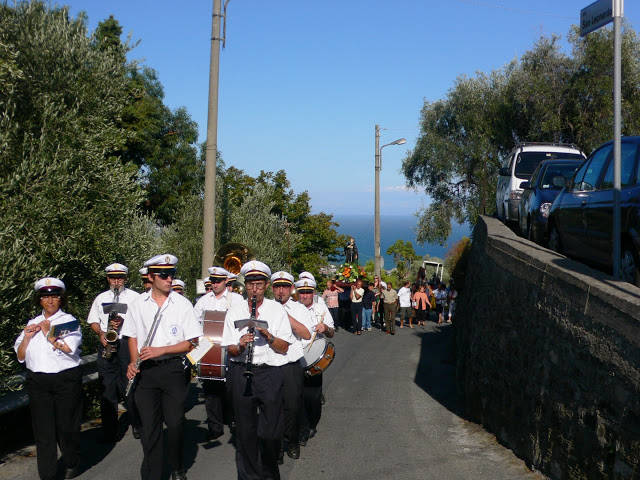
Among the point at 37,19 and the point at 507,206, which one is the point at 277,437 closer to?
the point at 37,19

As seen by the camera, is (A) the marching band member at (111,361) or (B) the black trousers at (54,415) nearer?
(B) the black trousers at (54,415)

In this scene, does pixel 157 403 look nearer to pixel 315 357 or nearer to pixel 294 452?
pixel 294 452

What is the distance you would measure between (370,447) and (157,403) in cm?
301

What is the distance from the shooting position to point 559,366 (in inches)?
285

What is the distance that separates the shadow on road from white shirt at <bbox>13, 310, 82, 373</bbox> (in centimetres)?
582

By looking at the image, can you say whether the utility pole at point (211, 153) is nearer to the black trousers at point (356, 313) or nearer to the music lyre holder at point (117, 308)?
the music lyre holder at point (117, 308)

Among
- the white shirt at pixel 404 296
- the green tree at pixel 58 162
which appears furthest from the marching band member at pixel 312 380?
the white shirt at pixel 404 296

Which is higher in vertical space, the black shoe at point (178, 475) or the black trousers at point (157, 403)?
the black trousers at point (157, 403)

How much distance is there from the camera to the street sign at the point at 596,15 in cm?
709

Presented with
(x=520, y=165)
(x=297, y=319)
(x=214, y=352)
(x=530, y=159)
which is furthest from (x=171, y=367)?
(x=530, y=159)

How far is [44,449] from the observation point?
7355mm

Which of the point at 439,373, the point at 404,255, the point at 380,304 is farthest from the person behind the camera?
the point at 404,255

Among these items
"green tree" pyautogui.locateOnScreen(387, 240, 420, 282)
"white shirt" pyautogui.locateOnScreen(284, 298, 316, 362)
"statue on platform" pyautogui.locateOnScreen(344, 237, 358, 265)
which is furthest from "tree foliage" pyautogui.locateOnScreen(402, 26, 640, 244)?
"white shirt" pyautogui.locateOnScreen(284, 298, 316, 362)

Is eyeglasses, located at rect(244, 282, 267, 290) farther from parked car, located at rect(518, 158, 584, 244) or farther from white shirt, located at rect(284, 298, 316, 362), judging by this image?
parked car, located at rect(518, 158, 584, 244)
